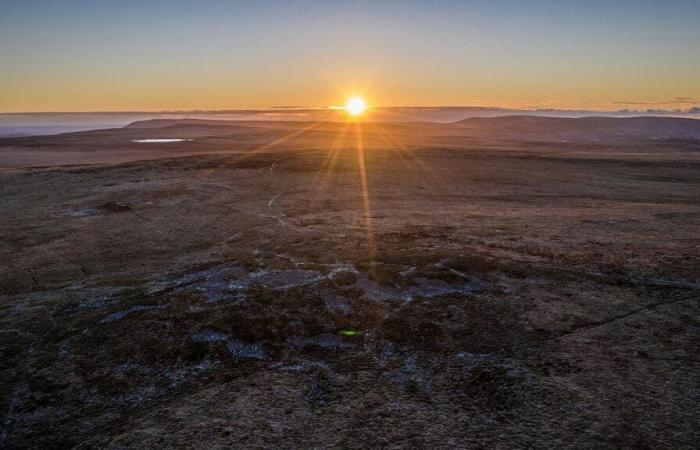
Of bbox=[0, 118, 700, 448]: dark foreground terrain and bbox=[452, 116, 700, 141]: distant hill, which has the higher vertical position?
bbox=[452, 116, 700, 141]: distant hill

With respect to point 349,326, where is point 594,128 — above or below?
above

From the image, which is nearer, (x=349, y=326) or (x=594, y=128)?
(x=349, y=326)

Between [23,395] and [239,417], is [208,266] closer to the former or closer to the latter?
[23,395]

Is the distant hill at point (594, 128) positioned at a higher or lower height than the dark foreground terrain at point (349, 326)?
higher

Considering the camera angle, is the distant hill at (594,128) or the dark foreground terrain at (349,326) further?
the distant hill at (594,128)

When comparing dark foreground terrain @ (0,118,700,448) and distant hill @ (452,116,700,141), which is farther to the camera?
distant hill @ (452,116,700,141)

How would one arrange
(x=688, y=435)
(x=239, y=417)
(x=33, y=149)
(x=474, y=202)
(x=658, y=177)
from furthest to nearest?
(x=33, y=149), (x=658, y=177), (x=474, y=202), (x=239, y=417), (x=688, y=435)

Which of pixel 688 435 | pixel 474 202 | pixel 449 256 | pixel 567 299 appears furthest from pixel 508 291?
pixel 474 202

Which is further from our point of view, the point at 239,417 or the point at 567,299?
the point at 567,299
